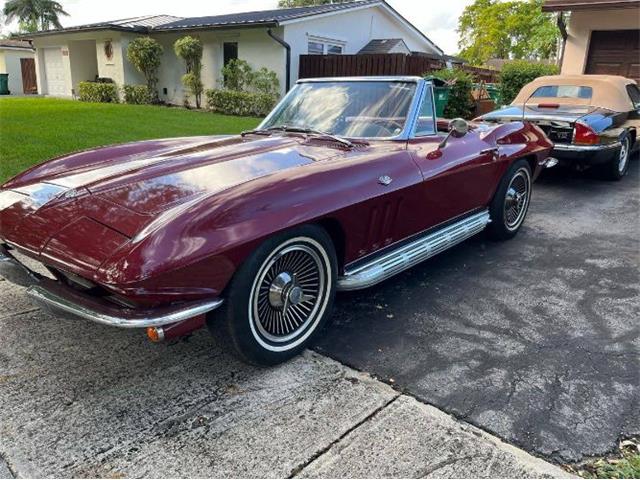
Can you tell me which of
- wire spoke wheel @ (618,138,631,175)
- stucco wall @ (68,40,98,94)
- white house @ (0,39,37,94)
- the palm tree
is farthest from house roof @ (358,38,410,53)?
the palm tree

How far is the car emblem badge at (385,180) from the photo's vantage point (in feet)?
10.3

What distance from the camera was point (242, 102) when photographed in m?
16.0

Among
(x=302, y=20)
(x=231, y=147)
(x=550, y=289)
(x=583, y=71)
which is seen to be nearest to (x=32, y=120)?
(x=302, y=20)

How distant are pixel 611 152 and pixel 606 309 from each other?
14.0ft

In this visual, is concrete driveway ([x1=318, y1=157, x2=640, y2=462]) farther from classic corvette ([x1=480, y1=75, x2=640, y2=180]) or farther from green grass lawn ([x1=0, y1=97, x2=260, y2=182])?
green grass lawn ([x1=0, y1=97, x2=260, y2=182])

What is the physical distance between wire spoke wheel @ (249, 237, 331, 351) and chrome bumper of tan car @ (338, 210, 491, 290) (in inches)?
7.5

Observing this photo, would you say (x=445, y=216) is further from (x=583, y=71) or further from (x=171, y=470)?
(x=583, y=71)

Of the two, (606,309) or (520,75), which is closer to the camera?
(606,309)

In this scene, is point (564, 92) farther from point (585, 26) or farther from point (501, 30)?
point (501, 30)

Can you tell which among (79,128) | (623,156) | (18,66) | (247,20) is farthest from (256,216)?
(18,66)

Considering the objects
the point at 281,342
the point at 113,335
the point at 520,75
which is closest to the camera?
the point at 281,342

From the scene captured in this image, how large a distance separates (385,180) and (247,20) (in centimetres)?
1552

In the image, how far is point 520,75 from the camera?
1348cm

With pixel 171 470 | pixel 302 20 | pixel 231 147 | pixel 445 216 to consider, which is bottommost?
pixel 171 470
